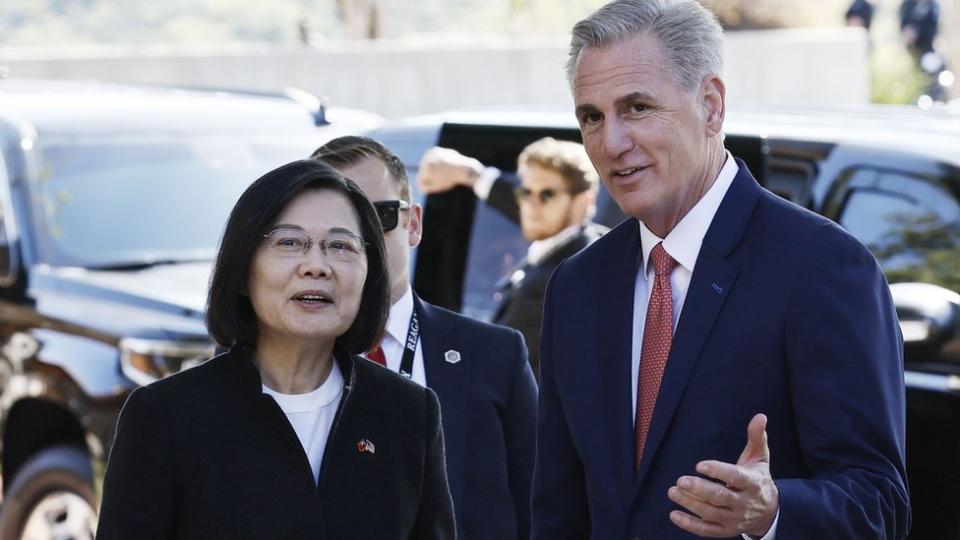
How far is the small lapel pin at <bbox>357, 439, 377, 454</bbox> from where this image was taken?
3.12 meters

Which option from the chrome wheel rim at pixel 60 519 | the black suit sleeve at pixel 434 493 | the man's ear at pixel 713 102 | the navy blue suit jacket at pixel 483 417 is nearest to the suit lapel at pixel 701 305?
the man's ear at pixel 713 102

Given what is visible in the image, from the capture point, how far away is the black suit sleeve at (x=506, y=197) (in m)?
5.73

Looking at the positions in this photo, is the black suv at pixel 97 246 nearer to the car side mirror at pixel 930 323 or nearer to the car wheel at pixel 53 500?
the car wheel at pixel 53 500

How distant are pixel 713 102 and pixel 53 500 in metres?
4.20

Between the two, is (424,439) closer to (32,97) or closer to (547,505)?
(547,505)

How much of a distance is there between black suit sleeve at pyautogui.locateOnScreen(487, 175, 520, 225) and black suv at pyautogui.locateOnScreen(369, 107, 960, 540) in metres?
0.05

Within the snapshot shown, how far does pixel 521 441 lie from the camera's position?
392 cm

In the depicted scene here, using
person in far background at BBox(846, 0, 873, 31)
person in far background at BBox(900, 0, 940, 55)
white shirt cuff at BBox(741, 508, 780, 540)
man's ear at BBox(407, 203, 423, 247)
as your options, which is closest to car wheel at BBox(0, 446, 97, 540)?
man's ear at BBox(407, 203, 423, 247)

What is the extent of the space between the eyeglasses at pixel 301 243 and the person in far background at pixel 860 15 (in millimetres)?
18209

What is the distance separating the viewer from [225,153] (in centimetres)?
749

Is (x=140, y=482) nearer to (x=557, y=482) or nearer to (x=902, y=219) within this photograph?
(x=557, y=482)

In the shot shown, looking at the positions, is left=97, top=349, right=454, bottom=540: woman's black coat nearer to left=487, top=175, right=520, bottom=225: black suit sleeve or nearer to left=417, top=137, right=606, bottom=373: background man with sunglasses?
left=417, top=137, right=606, bottom=373: background man with sunglasses

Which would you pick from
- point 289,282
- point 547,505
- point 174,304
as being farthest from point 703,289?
point 174,304

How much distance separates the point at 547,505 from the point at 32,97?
5.20 m
